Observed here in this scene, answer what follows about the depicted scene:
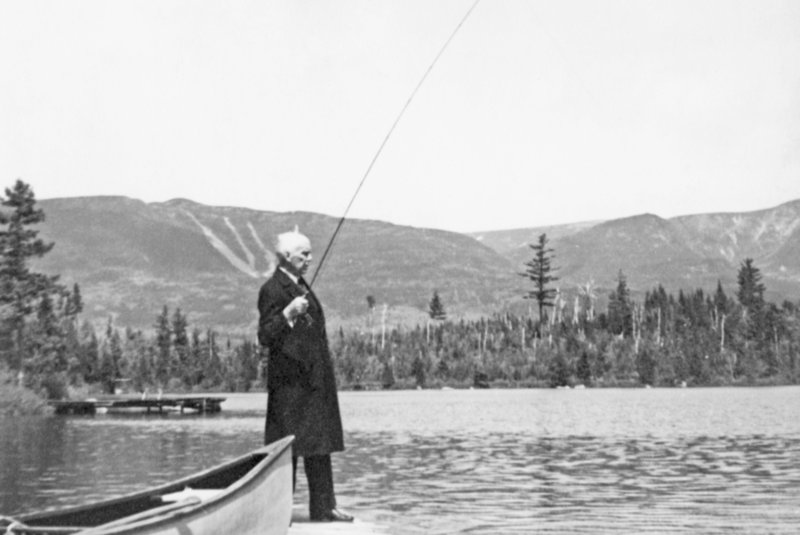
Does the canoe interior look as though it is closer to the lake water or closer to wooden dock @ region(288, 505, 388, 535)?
wooden dock @ region(288, 505, 388, 535)

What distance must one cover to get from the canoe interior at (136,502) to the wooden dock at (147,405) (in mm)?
67102

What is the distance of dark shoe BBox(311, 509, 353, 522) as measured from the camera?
37.8 feet

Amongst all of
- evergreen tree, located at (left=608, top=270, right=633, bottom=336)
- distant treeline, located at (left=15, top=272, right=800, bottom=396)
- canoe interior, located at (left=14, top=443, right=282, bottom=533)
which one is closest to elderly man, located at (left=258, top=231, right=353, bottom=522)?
canoe interior, located at (left=14, top=443, right=282, bottom=533)

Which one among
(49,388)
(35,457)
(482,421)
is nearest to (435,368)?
(49,388)

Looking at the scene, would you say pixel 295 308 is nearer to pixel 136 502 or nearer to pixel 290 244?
pixel 290 244

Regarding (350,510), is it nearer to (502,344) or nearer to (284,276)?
(284,276)

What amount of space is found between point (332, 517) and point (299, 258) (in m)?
2.68

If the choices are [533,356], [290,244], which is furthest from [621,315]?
[290,244]

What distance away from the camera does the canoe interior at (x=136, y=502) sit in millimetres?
9867

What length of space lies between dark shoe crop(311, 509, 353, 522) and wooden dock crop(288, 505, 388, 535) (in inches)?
2.6

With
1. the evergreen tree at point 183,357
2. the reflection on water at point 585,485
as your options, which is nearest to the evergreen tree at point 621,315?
the evergreen tree at point 183,357

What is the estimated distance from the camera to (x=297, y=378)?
11219mm

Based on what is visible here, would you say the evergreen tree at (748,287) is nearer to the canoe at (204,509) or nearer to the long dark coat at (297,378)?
the long dark coat at (297,378)

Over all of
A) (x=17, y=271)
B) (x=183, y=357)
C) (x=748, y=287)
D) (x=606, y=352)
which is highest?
(x=748, y=287)
